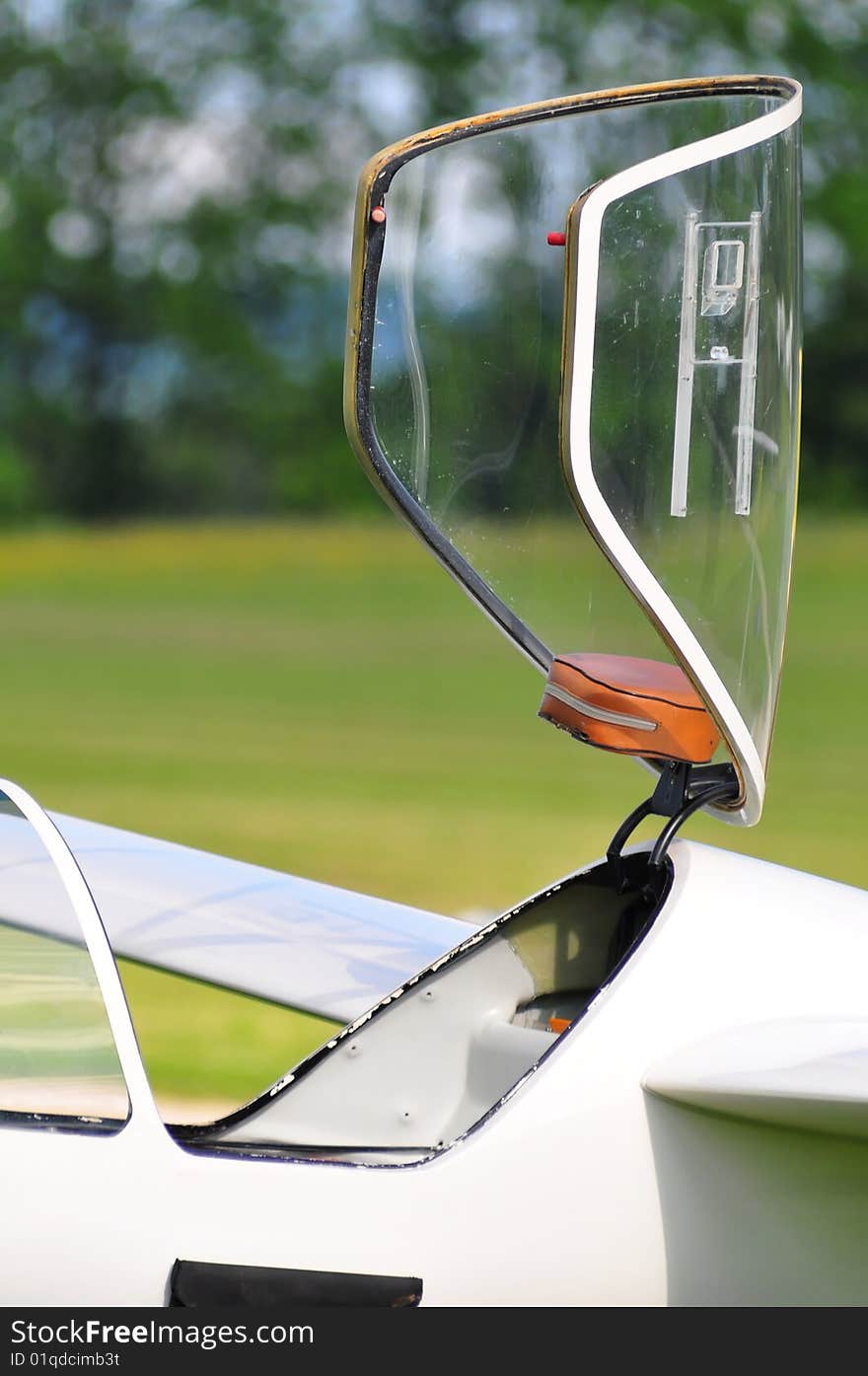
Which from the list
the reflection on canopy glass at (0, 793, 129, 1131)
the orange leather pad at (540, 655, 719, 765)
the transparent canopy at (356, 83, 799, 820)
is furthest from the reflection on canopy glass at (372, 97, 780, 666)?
the reflection on canopy glass at (0, 793, 129, 1131)

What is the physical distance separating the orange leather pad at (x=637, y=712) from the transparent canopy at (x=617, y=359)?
A: 0.08m

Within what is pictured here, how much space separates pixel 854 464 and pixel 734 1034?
22436mm

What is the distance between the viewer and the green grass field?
31.5ft

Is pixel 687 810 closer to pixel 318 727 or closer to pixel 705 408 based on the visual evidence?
pixel 705 408

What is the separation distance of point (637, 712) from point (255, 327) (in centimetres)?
2249

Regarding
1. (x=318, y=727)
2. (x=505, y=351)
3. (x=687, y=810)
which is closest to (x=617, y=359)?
(x=505, y=351)

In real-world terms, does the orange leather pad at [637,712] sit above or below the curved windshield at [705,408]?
below

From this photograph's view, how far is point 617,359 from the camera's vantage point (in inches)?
78.0

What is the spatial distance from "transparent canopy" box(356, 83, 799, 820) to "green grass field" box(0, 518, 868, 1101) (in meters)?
2.96

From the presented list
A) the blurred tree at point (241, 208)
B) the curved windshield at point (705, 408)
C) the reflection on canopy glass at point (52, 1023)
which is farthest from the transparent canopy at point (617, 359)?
the blurred tree at point (241, 208)

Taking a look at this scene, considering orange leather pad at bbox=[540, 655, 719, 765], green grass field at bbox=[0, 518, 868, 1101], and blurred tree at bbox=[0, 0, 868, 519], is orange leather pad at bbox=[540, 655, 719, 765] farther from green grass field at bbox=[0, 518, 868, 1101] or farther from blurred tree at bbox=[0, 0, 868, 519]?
blurred tree at bbox=[0, 0, 868, 519]

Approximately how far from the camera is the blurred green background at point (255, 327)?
68.5ft

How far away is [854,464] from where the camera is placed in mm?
23484

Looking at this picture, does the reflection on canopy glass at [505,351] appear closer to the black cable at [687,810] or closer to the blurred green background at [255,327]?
the black cable at [687,810]
